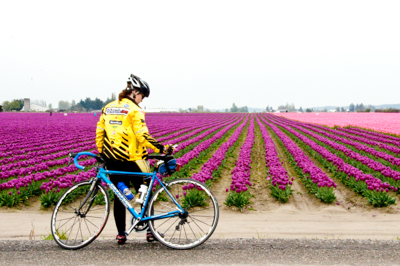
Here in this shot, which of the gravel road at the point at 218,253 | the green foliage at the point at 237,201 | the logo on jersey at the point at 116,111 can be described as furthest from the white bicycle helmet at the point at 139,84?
the green foliage at the point at 237,201

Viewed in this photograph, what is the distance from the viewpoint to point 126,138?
4.30 metres

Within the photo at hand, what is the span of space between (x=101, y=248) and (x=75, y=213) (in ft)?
2.05

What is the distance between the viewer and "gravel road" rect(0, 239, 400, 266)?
12.3ft

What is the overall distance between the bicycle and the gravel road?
0.52ft

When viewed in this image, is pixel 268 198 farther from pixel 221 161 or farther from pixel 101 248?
pixel 101 248

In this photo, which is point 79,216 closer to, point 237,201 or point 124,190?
point 124,190

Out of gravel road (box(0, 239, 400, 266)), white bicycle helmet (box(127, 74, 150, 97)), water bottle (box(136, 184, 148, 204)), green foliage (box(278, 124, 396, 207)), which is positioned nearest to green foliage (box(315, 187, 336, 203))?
green foliage (box(278, 124, 396, 207))

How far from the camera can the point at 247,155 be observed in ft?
44.8

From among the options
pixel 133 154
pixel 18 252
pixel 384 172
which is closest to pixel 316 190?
pixel 384 172

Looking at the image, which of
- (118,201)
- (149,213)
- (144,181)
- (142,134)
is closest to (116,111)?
(142,134)

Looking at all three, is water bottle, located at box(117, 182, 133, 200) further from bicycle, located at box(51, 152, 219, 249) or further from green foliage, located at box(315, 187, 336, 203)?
green foliage, located at box(315, 187, 336, 203)

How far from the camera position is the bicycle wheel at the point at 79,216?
14.0ft

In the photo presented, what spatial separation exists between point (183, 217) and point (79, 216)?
4.68ft

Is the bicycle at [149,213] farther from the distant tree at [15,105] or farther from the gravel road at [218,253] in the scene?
the distant tree at [15,105]
